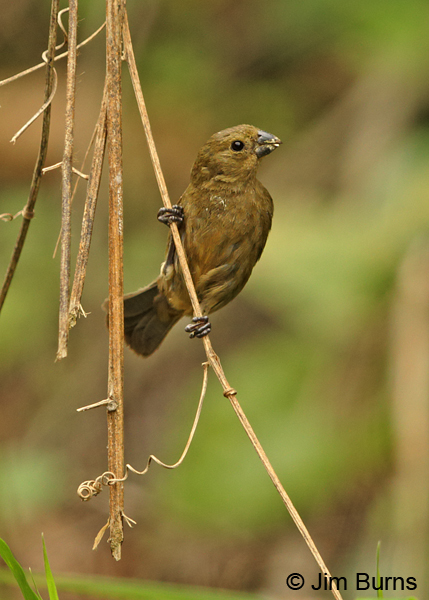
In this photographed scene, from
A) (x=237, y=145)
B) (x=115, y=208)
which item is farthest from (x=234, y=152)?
(x=115, y=208)

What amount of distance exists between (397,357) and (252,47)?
4.35 metres

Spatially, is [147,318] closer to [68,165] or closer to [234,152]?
[234,152]

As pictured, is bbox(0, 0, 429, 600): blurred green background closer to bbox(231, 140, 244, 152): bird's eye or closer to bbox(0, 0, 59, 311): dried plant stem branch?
bbox(231, 140, 244, 152): bird's eye

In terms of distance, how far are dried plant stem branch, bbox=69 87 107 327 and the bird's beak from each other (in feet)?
3.86

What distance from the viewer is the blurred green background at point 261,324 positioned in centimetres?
420

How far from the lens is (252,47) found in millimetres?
7332

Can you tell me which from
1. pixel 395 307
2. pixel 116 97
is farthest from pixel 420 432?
pixel 116 97

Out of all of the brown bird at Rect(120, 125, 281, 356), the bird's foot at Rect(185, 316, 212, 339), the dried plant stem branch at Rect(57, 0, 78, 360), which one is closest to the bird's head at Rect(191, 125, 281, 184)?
the brown bird at Rect(120, 125, 281, 356)

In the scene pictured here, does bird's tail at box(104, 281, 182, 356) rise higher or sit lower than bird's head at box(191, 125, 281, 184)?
lower

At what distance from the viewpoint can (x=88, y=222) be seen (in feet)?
6.46

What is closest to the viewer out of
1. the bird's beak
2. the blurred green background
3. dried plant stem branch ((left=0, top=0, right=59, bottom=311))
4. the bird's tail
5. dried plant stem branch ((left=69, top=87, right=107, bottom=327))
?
dried plant stem branch ((left=69, top=87, right=107, bottom=327))

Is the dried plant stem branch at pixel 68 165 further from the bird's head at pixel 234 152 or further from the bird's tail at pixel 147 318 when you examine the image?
the bird's tail at pixel 147 318

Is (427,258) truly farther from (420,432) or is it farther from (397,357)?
(420,432)

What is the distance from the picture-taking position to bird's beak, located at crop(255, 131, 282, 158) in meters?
3.09
